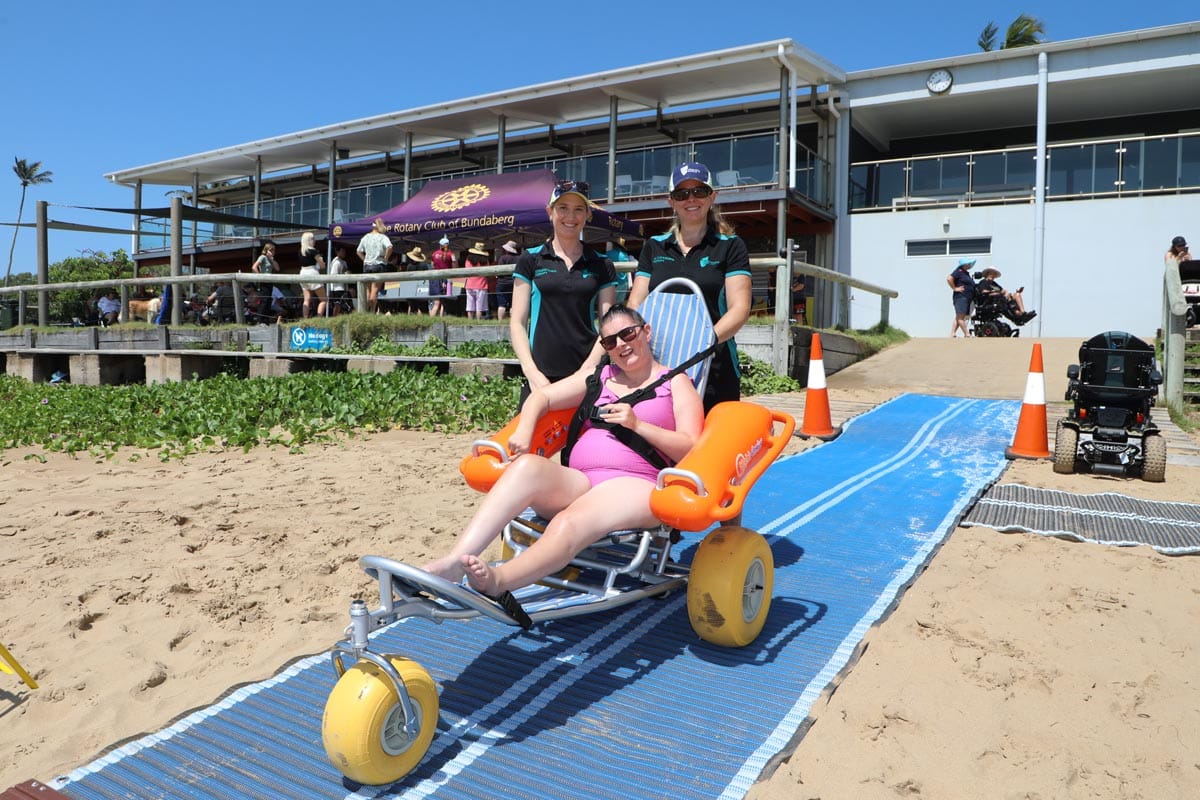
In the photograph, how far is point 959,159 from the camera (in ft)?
56.8

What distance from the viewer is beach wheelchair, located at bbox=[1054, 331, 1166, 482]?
19.1ft

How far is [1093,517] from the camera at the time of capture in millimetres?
4766

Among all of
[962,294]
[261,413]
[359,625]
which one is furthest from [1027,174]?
[359,625]

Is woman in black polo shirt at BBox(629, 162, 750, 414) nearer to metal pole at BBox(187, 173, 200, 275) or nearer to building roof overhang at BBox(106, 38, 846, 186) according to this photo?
building roof overhang at BBox(106, 38, 846, 186)

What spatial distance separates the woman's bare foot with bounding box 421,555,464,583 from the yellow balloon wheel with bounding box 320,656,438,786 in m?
0.26

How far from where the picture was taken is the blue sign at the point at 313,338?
11344 mm

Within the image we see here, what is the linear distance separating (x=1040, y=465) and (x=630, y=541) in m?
4.40

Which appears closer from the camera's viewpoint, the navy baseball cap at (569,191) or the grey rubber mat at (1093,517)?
the navy baseball cap at (569,191)

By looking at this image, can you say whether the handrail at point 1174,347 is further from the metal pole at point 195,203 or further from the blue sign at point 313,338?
the metal pole at point 195,203

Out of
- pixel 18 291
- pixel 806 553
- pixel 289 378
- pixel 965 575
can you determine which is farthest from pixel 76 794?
pixel 18 291

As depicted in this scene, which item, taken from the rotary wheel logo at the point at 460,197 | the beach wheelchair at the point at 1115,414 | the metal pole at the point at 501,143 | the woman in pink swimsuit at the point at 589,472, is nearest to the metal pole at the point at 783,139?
the rotary wheel logo at the point at 460,197

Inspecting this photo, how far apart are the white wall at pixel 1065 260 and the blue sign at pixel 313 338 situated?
10715 mm

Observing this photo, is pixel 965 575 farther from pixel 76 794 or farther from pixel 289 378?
pixel 289 378

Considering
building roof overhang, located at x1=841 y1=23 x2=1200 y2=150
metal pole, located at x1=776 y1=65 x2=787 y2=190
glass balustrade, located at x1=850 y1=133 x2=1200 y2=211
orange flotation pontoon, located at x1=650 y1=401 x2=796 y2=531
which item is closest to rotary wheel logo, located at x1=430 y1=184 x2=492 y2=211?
metal pole, located at x1=776 y1=65 x2=787 y2=190
